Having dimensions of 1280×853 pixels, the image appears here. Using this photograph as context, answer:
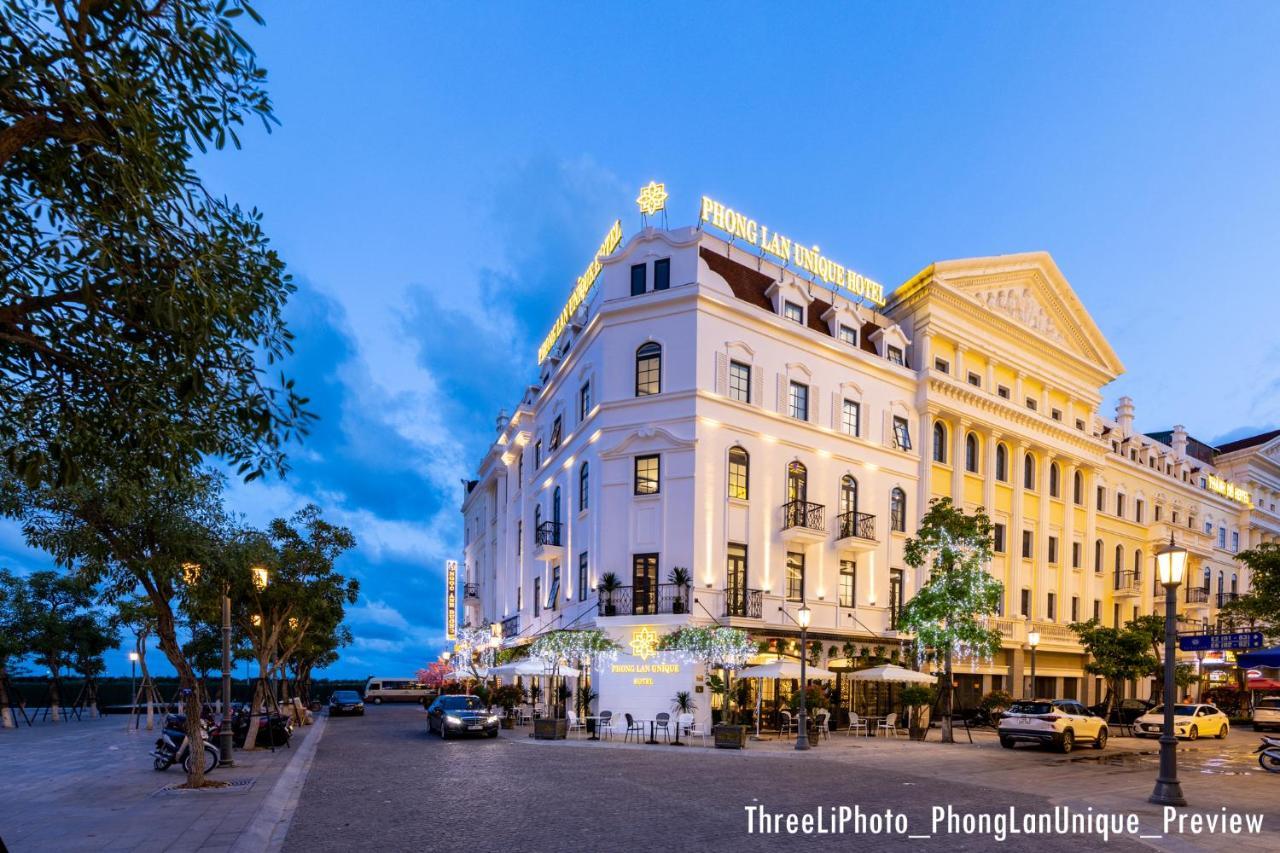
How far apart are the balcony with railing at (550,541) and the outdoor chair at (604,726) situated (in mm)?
9234

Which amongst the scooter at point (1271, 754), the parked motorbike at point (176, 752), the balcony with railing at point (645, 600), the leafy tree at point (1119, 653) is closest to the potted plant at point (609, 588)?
the balcony with railing at point (645, 600)

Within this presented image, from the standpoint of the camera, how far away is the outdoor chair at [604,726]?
95.5 ft

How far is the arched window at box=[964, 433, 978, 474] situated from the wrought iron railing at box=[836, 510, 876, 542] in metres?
8.72

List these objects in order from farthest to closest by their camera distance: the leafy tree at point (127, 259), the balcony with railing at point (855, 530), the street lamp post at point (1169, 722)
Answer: the balcony with railing at point (855, 530), the street lamp post at point (1169, 722), the leafy tree at point (127, 259)

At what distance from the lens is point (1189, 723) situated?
34.2 metres

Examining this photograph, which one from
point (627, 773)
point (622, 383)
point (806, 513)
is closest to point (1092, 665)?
point (806, 513)

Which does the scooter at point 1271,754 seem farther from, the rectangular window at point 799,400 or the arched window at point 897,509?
the rectangular window at point 799,400

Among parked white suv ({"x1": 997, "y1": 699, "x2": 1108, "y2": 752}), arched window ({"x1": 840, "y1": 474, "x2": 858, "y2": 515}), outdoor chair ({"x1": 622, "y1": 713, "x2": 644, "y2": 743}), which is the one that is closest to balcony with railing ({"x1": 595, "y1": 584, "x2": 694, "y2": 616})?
outdoor chair ({"x1": 622, "y1": 713, "x2": 644, "y2": 743})

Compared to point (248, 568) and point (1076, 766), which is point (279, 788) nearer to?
point (248, 568)

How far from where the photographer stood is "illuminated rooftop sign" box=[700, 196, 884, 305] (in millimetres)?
35594

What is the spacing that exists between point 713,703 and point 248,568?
1693 cm

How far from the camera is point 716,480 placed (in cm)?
3206

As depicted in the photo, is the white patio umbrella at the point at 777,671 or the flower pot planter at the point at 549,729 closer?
the white patio umbrella at the point at 777,671

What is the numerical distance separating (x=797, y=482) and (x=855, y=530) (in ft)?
10.1
